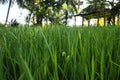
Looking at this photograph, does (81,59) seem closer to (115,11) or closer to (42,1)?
(115,11)

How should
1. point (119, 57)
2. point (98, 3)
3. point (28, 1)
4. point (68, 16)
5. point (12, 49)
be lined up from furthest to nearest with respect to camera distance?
point (68, 16) < point (98, 3) < point (28, 1) < point (12, 49) < point (119, 57)

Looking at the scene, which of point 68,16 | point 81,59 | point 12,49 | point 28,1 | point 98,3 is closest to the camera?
point 81,59

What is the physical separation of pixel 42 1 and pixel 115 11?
1307 centimetres

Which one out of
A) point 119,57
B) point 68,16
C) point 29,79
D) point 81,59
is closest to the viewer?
point 29,79

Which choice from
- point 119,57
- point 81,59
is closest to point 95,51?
point 119,57

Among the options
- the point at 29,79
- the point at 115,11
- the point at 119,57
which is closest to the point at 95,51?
the point at 119,57

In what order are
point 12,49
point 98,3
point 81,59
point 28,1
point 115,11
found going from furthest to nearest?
point 98,3 → point 28,1 → point 115,11 → point 12,49 → point 81,59

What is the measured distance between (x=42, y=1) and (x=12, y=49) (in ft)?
120

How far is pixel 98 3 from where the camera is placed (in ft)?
118

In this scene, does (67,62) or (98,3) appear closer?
(67,62)

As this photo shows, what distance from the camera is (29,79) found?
378 millimetres

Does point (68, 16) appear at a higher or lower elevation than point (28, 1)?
lower

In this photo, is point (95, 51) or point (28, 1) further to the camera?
point (28, 1)

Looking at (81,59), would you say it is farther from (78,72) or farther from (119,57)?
(119,57)
